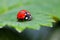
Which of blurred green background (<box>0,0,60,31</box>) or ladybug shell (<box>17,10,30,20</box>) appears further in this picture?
blurred green background (<box>0,0,60,31</box>)

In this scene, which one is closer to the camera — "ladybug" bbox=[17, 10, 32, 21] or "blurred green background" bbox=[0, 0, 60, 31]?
"ladybug" bbox=[17, 10, 32, 21]

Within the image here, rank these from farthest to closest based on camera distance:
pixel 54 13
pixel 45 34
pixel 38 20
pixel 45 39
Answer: pixel 54 13 < pixel 45 34 < pixel 45 39 < pixel 38 20

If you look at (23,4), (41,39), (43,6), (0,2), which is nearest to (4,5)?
(0,2)

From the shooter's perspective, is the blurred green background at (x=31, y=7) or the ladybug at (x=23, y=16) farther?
the blurred green background at (x=31, y=7)

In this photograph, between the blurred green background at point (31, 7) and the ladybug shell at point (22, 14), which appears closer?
the ladybug shell at point (22, 14)

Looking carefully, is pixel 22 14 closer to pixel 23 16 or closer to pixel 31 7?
pixel 23 16

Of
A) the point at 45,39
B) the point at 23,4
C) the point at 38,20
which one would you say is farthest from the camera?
the point at 23,4

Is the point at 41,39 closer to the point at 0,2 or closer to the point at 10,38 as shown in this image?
the point at 10,38

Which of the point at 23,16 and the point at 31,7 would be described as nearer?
the point at 23,16

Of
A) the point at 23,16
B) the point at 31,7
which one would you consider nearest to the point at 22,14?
the point at 23,16

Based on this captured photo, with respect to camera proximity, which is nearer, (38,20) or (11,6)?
(38,20)

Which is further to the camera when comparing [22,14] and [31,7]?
[31,7]
